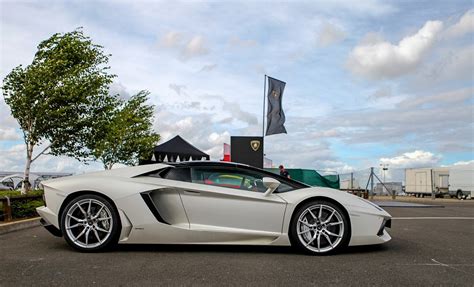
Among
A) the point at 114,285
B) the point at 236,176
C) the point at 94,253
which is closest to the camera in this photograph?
the point at 114,285

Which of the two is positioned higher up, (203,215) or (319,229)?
(203,215)

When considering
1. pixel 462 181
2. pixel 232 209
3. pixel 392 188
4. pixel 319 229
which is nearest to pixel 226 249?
pixel 232 209

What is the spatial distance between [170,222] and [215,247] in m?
0.77

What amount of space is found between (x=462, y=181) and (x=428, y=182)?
8.78 feet

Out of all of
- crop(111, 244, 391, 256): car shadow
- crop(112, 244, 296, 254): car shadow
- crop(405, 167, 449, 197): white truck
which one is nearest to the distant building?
crop(405, 167, 449, 197): white truck

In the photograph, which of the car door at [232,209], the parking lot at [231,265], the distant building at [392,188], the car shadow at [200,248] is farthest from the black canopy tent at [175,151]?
the car door at [232,209]

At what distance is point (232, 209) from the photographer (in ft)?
17.0

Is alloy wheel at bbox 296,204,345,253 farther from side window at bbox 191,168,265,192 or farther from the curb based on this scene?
the curb

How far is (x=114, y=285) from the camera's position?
3.65 m

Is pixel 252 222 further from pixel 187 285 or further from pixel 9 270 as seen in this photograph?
pixel 9 270

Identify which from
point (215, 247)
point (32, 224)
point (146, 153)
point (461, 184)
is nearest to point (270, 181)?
point (215, 247)

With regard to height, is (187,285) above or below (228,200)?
below

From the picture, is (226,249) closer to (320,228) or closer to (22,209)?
(320,228)

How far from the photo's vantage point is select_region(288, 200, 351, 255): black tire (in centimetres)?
517
